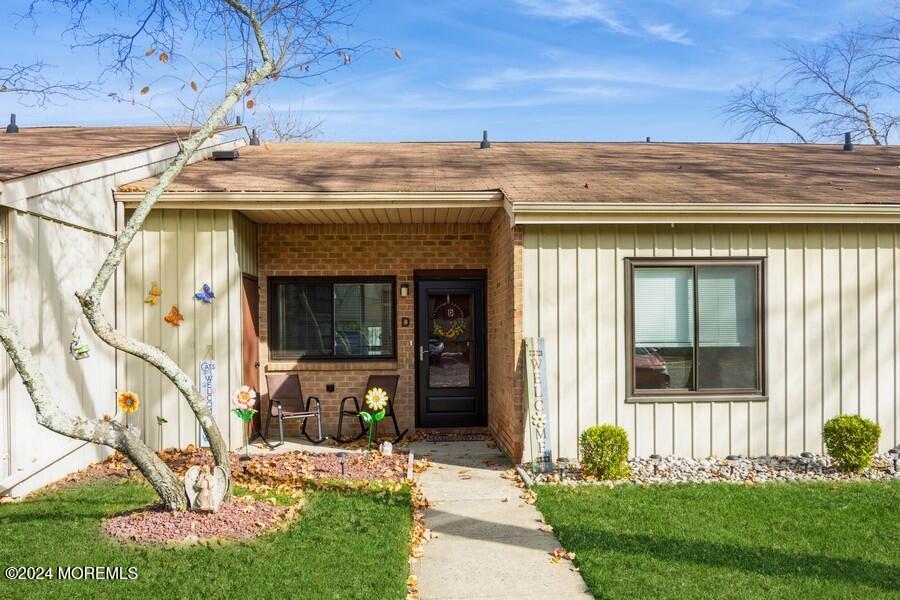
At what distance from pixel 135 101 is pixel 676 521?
5.34m

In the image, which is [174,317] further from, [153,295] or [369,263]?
[369,263]

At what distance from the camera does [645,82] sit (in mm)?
18938

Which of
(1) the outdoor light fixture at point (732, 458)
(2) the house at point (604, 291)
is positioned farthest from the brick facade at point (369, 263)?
(1) the outdoor light fixture at point (732, 458)

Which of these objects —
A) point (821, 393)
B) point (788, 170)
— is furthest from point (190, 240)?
point (788, 170)

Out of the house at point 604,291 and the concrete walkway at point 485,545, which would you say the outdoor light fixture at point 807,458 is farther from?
the concrete walkway at point 485,545

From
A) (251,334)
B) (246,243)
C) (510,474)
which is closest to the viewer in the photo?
(510,474)

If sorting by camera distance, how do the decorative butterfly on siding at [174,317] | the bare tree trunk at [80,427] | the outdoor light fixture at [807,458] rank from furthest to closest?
the decorative butterfly on siding at [174,317] → the outdoor light fixture at [807,458] → the bare tree trunk at [80,427]

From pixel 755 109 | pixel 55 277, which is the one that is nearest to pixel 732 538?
pixel 55 277

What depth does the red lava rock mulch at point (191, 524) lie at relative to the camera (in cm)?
477

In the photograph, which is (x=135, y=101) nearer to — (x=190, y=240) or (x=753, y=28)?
(x=190, y=240)

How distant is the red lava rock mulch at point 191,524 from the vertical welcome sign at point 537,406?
259 cm

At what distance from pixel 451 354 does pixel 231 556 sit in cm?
523

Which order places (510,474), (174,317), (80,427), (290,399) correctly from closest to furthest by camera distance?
(80,427), (510,474), (174,317), (290,399)

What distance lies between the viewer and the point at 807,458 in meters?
7.25
